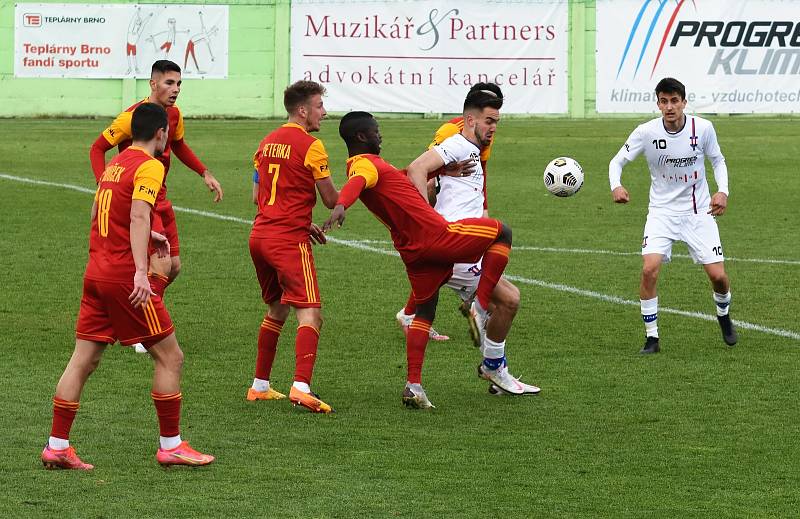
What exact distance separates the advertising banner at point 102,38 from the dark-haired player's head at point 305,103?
2356cm

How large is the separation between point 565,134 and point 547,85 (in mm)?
3373

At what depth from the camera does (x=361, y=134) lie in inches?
331

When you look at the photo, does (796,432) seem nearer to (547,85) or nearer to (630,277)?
(630,277)

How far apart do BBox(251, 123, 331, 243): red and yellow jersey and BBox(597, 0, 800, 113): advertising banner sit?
23.8 metres

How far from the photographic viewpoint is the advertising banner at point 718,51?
1233 inches

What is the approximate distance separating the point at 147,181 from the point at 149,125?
0.36m

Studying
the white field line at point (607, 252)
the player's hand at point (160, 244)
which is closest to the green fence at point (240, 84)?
the white field line at point (607, 252)

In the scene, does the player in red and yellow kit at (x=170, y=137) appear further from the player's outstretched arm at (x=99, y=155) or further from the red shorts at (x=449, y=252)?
the red shorts at (x=449, y=252)

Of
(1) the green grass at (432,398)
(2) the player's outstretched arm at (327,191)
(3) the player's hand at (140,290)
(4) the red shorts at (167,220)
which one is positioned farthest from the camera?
(4) the red shorts at (167,220)

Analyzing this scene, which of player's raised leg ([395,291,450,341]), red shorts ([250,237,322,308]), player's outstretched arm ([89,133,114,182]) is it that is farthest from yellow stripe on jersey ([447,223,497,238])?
player's outstretched arm ([89,133,114,182])

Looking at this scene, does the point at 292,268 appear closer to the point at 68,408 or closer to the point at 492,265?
the point at 492,265

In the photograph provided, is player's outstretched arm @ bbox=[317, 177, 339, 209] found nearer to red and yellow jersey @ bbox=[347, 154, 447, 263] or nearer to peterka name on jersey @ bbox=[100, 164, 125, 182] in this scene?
red and yellow jersey @ bbox=[347, 154, 447, 263]

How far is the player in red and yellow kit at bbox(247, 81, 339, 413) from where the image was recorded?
8.44 meters

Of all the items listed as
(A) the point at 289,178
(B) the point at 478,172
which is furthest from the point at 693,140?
(A) the point at 289,178
